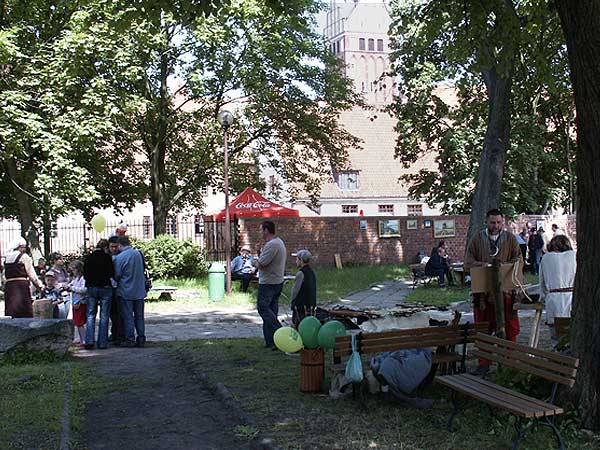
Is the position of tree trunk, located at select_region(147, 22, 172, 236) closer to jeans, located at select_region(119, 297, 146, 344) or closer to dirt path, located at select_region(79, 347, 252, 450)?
jeans, located at select_region(119, 297, 146, 344)

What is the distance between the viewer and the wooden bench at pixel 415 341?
7500 mm

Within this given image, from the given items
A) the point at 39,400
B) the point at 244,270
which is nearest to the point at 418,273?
the point at 244,270

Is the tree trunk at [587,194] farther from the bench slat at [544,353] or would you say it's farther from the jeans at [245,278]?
the jeans at [245,278]

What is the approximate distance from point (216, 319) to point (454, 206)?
65.3ft

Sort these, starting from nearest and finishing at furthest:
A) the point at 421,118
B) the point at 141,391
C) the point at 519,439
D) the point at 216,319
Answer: the point at 519,439, the point at 141,391, the point at 216,319, the point at 421,118

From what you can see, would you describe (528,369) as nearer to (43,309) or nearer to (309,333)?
(309,333)

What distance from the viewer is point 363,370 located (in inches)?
302

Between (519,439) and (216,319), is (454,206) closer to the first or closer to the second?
(216,319)

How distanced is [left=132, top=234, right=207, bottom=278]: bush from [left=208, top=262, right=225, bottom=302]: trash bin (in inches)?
184

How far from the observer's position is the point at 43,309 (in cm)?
1323

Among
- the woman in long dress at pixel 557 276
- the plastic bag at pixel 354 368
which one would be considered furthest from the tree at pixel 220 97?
the plastic bag at pixel 354 368

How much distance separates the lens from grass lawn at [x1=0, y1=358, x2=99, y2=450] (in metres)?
6.64

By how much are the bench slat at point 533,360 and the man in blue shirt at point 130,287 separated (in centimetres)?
670

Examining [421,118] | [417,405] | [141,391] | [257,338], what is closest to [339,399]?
[417,405]
